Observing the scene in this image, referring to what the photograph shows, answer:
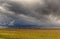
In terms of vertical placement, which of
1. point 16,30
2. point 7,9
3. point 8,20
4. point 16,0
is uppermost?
point 16,0

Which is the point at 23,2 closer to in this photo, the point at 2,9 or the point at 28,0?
the point at 28,0

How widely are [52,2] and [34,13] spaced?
0.63 metres

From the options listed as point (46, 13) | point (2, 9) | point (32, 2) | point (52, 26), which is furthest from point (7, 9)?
point (52, 26)

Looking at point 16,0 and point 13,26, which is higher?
point 16,0

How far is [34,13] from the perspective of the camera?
4309 mm

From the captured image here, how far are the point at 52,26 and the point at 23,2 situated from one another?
1174mm

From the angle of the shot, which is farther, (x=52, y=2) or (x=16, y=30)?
(x=16, y=30)

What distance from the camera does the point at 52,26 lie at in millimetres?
4418

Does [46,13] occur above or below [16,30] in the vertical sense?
above

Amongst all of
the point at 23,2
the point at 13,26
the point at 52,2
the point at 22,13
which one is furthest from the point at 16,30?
the point at 52,2

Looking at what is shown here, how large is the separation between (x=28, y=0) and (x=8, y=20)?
87cm

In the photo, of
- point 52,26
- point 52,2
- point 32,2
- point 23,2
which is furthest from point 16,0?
point 52,26

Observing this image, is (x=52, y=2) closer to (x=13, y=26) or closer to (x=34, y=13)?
(x=34, y=13)

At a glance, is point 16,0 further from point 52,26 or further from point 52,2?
point 52,26
